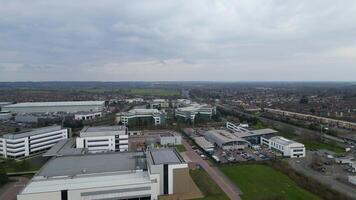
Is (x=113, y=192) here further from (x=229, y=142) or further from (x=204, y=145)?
(x=229, y=142)

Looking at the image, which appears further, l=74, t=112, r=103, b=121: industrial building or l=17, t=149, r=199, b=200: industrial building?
l=74, t=112, r=103, b=121: industrial building

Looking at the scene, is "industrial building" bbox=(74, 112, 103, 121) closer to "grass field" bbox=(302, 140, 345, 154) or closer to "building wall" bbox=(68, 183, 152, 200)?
"building wall" bbox=(68, 183, 152, 200)

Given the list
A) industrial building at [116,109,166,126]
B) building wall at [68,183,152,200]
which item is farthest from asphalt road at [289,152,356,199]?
industrial building at [116,109,166,126]

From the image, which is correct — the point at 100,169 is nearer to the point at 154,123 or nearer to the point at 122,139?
the point at 122,139

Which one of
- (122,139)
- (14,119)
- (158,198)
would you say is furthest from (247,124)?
(14,119)

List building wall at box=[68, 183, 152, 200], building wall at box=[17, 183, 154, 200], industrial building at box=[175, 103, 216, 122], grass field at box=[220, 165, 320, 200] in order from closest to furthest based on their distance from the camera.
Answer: building wall at box=[17, 183, 154, 200]
building wall at box=[68, 183, 152, 200]
grass field at box=[220, 165, 320, 200]
industrial building at box=[175, 103, 216, 122]
